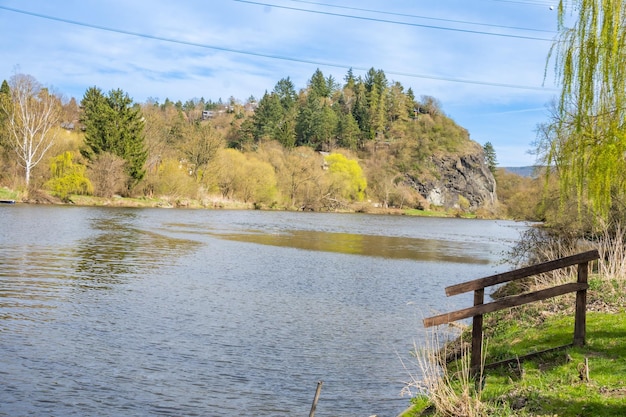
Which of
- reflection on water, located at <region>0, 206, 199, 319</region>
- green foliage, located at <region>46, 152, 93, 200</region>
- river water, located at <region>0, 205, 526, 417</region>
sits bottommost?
river water, located at <region>0, 205, 526, 417</region>

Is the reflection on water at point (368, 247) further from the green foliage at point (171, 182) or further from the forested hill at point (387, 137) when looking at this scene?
the forested hill at point (387, 137)

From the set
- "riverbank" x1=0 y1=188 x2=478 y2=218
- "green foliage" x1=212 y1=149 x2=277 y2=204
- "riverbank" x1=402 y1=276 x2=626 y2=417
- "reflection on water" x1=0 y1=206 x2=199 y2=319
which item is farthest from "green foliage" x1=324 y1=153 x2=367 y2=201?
"riverbank" x1=402 y1=276 x2=626 y2=417

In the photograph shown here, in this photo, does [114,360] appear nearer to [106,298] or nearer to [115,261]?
[106,298]

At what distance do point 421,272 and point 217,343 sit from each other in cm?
1722

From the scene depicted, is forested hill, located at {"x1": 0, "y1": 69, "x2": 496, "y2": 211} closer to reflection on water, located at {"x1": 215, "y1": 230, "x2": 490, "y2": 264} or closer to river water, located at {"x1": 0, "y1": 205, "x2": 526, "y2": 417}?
reflection on water, located at {"x1": 215, "y1": 230, "x2": 490, "y2": 264}

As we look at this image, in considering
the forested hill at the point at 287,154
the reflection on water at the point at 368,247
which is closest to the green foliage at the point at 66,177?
the forested hill at the point at 287,154

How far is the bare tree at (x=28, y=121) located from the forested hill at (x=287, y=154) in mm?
1863

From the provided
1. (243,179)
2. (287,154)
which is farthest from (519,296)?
(287,154)

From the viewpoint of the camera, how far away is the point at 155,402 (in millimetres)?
9461

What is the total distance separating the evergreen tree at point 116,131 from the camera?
7819 cm

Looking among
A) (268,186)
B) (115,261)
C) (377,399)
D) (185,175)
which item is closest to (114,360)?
(377,399)

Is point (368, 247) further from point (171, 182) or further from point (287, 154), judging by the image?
point (287, 154)

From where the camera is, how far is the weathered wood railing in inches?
360

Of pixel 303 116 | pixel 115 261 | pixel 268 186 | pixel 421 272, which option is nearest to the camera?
pixel 115 261
